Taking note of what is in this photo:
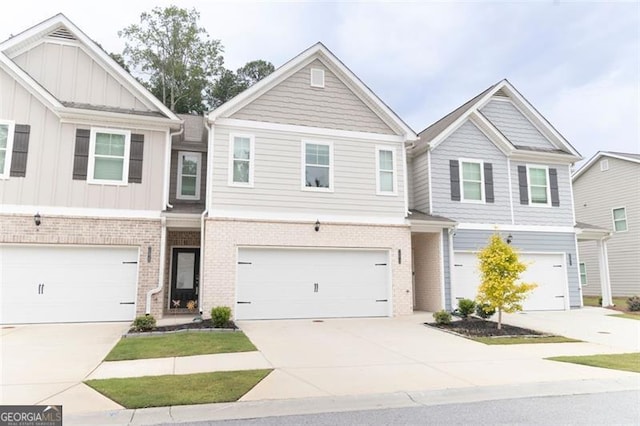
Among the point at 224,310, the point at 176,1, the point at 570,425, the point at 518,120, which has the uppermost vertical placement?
the point at 176,1

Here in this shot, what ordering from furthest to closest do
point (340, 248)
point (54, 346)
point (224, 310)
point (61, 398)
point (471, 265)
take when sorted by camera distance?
point (471, 265) → point (340, 248) → point (224, 310) → point (54, 346) → point (61, 398)

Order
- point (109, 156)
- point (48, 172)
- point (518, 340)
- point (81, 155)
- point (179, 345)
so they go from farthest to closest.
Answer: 1. point (109, 156)
2. point (81, 155)
3. point (48, 172)
4. point (518, 340)
5. point (179, 345)

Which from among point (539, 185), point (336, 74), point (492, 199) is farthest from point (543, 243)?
point (336, 74)

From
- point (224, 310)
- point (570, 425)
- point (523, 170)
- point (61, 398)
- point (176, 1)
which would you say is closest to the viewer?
point (570, 425)

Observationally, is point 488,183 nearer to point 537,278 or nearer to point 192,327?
point 537,278

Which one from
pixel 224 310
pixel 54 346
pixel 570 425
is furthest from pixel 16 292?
pixel 570 425

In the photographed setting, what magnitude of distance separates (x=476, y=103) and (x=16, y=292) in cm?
1617

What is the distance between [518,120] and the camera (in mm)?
17203

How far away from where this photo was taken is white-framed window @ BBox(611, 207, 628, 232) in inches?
809

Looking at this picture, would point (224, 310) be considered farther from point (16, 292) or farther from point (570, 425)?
point (570, 425)

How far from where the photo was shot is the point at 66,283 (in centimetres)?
1155

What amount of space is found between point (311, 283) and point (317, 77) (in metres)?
6.71

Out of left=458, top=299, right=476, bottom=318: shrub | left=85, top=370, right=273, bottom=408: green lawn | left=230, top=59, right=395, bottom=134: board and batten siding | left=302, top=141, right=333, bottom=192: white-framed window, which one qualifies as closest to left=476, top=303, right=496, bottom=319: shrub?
left=458, top=299, right=476, bottom=318: shrub

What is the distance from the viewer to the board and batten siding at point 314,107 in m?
13.2
